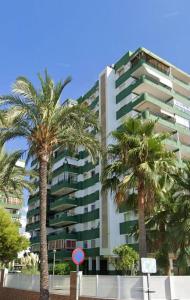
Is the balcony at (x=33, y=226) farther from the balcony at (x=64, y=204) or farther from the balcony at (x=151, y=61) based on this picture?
the balcony at (x=151, y=61)

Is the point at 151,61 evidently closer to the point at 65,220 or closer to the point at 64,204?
the point at 64,204

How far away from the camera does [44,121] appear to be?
21.0m

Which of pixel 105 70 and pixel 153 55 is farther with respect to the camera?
pixel 105 70

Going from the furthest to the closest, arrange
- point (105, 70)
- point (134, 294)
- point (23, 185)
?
1. point (105, 70)
2. point (23, 185)
3. point (134, 294)

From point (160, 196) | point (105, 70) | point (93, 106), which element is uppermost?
point (105, 70)

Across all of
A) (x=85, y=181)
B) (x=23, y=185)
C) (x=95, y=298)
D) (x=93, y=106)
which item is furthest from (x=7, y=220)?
(x=93, y=106)

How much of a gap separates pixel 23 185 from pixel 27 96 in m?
15.0

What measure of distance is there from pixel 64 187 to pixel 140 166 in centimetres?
4248

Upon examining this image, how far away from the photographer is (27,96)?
2145cm

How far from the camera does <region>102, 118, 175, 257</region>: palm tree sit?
817 inches

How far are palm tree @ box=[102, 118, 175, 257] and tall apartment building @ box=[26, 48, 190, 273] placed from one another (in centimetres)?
2459

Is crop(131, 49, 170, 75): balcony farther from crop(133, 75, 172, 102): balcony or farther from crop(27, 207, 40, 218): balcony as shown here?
crop(27, 207, 40, 218): balcony

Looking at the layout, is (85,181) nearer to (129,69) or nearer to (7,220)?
(129,69)

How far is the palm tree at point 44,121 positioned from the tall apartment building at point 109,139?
26.2m
